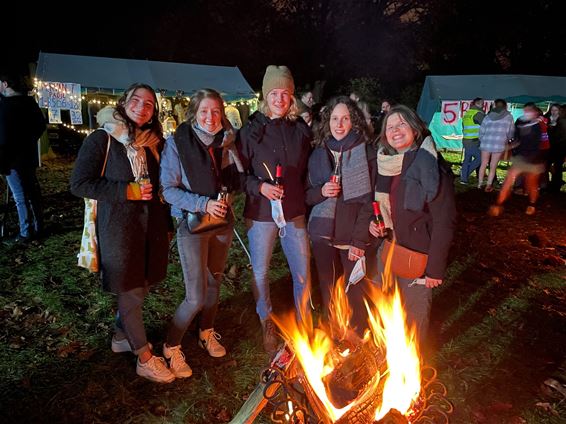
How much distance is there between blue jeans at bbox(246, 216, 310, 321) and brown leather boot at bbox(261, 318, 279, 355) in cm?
7

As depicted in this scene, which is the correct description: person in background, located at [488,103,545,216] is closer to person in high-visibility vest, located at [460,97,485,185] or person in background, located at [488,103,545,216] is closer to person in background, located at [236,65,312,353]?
person in high-visibility vest, located at [460,97,485,185]

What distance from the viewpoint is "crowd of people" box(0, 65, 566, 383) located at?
119 inches

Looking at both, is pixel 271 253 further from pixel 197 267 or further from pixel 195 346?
pixel 195 346

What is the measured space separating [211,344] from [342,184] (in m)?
1.75

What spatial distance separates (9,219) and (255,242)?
578 centimetres

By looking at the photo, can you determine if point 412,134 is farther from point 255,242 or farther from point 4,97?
point 4,97

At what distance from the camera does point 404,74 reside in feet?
97.9

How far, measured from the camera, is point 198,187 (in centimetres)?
325

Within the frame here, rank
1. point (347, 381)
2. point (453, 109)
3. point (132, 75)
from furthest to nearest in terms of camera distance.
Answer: point (453, 109) < point (132, 75) < point (347, 381)

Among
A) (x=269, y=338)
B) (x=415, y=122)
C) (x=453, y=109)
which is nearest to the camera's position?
(x=415, y=122)

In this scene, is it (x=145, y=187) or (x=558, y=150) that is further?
(x=558, y=150)

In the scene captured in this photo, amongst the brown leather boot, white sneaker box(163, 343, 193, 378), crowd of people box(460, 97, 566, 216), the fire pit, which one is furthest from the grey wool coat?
crowd of people box(460, 97, 566, 216)

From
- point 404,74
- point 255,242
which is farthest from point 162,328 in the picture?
point 404,74

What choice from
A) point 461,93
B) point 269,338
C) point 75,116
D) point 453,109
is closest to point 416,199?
point 269,338
